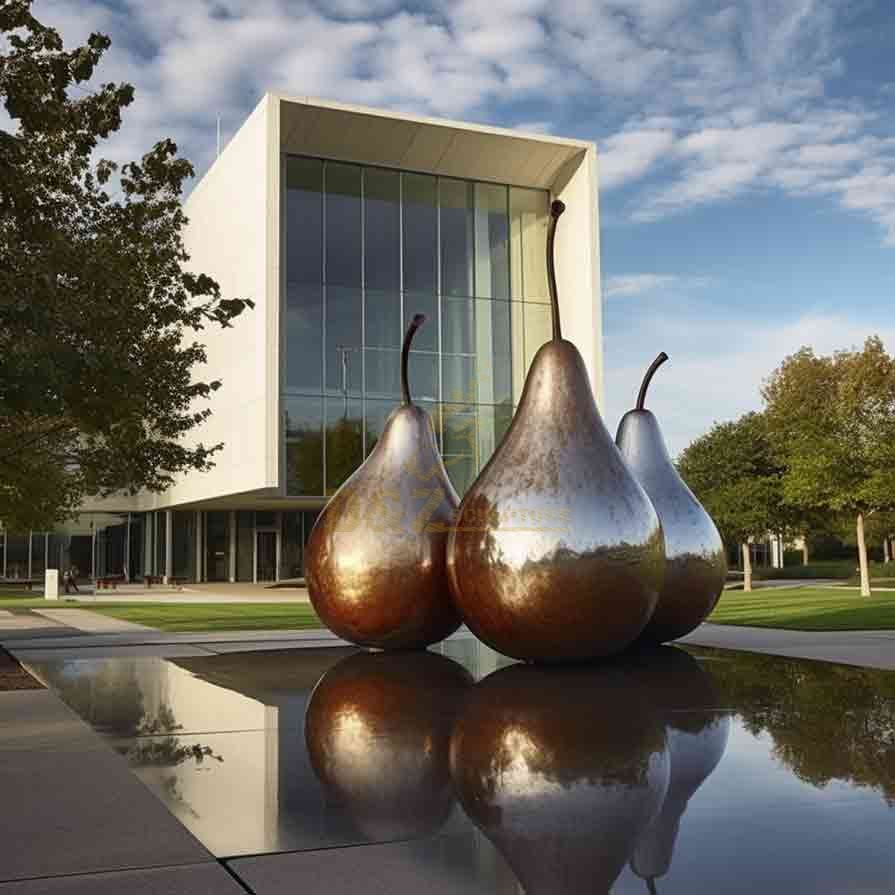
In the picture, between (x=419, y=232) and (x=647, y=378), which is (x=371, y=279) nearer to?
(x=419, y=232)

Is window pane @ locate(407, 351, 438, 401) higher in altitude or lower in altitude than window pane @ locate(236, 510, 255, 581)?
higher

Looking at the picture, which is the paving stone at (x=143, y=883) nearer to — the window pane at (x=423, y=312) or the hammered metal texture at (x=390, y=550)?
the hammered metal texture at (x=390, y=550)

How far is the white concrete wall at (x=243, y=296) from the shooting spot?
112ft

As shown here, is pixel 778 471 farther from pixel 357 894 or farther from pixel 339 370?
pixel 357 894

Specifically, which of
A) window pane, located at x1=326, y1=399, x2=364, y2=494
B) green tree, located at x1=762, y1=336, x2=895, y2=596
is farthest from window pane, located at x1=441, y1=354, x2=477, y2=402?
green tree, located at x1=762, y1=336, x2=895, y2=596

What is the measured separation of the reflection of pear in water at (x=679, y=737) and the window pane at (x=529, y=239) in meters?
28.9

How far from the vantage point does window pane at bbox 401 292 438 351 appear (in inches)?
1481

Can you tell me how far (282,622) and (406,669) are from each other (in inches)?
443

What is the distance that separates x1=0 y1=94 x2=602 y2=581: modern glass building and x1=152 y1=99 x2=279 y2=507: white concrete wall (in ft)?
0.26

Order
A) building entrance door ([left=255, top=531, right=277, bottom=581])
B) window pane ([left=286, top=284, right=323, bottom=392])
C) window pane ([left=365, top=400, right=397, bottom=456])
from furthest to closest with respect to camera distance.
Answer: building entrance door ([left=255, top=531, right=277, bottom=581]) → window pane ([left=365, top=400, right=397, bottom=456]) → window pane ([left=286, top=284, right=323, bottom=392])

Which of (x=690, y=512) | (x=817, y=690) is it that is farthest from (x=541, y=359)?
(x=817, y=690)

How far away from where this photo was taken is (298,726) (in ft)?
24.6

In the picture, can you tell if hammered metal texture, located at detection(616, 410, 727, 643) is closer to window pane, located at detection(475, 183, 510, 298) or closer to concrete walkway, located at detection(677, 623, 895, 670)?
concrete walkway, located at detection(677, 623, 895, 670)

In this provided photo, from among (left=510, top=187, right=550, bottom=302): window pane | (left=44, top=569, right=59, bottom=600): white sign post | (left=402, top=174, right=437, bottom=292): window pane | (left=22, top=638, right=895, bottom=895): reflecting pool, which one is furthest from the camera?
(left=510, top=187, right=550, bottom=302): window pane
